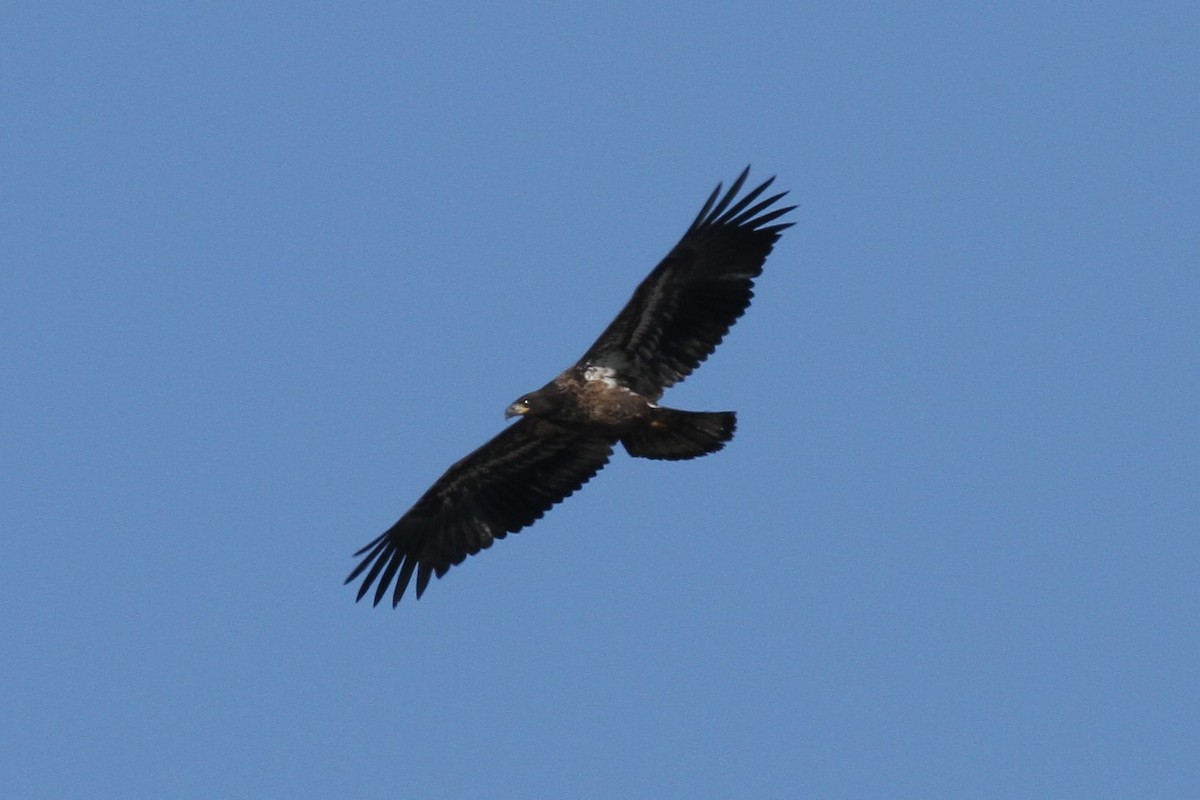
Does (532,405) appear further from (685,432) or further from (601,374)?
(685,432)

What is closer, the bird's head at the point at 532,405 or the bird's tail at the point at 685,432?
the bird's tail at the point at 685,432

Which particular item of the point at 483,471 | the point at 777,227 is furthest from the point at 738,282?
the point at 483,471

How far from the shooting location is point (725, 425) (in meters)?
18.8

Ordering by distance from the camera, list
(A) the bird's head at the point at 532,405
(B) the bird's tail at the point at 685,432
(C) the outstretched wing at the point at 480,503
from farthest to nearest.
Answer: (C) the outstretched wing at the point at 480,503
(A) the bird's head at the point at 532,405
(B) the bird's tail at the point at 685,432

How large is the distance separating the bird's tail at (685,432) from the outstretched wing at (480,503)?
46.0 inches

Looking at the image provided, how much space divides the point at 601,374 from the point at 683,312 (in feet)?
3.37

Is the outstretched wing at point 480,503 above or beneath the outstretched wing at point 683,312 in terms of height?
beneath

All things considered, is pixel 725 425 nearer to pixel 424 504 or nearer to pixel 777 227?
pixel 777 227

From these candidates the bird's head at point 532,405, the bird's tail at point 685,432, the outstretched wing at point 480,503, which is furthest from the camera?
the outstretched wing at point 480,503

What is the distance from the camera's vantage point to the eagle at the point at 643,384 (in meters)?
19.0

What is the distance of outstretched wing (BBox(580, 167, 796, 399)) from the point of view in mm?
19250

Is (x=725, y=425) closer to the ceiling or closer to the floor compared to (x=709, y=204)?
closer to the floor

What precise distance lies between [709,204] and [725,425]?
2.31 m

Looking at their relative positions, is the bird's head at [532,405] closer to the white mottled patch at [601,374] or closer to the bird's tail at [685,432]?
the white mottled patch at [601,374]
